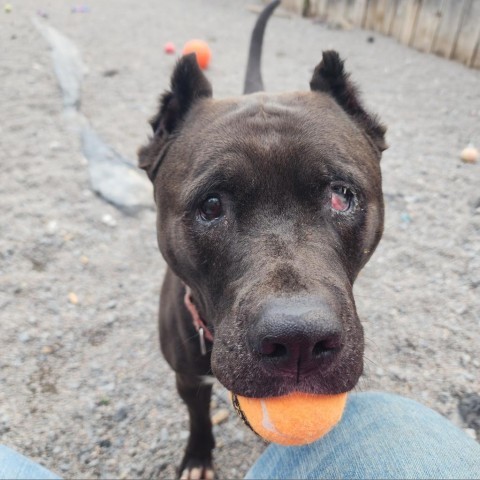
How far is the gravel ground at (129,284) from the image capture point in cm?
296

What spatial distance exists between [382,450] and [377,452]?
0.02 meters

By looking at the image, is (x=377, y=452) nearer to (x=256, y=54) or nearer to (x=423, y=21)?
(x=256, y=54)

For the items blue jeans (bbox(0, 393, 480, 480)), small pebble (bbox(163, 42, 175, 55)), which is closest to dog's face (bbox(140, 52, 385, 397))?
blue jeans (bbox(0, 393, 480, 480))

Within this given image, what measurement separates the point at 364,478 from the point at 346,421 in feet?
1.06

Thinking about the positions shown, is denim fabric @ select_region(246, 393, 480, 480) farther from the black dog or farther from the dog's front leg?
the dog's front leg

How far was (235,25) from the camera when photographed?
1060 cm

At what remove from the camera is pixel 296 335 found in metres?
1.45

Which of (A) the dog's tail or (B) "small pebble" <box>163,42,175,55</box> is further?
(B) "small pebble" <box>163,42,175,55</box>

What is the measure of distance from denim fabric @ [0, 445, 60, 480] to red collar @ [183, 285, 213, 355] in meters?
0.82

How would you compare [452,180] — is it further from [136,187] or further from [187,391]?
[187,391]

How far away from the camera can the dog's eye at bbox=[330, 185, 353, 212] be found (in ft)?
6.60

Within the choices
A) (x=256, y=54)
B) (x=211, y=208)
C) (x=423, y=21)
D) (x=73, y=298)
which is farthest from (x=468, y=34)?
(x=211, y=208)

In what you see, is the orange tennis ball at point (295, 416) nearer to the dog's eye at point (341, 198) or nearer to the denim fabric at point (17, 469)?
the dog's eye at point (341, 198)

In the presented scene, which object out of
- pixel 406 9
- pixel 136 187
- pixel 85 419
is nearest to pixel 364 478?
pixel 85 419
